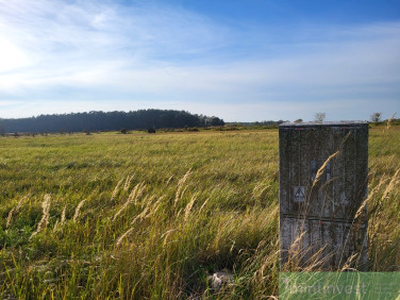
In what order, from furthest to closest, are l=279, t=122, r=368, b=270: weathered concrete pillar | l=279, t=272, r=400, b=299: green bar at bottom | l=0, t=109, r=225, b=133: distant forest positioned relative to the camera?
l=0, t=109, r=225, b=133: distant forest
l=279, t=122, r=368, b=270: weathered concrete pillar
l=279, t=272, r=400, b=299: green bar at bottom

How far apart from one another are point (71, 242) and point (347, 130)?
119 inches

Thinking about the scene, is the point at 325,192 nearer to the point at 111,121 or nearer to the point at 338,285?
the point at 338,285

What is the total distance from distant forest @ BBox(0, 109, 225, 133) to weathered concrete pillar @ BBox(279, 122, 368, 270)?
105 meters

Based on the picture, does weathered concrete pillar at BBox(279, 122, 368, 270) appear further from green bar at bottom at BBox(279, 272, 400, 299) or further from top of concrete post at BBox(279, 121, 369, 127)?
green bar at bottom at BBox(279, 272, 400, 299)

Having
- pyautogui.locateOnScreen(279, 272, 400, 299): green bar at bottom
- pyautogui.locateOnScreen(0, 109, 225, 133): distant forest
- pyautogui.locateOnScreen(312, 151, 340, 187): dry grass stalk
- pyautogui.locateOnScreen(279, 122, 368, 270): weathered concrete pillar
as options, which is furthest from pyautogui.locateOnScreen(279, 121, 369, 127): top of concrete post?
pyautogui.locateOnScreen(0, 109, 225, 133): distant forest

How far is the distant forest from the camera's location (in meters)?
116

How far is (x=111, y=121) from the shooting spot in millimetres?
134375

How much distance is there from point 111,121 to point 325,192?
456ft

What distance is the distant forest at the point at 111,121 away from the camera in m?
116

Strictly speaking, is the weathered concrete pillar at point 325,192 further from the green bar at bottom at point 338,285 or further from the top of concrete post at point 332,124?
the green bar at bottom at point 338,285

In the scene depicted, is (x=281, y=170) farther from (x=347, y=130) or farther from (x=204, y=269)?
(x=204, y=269)

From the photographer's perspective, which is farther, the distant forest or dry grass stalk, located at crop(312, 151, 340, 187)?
the distant forest

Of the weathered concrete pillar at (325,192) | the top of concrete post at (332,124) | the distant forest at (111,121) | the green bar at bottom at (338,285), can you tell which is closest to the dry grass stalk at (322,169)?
the weathered concrete pillar at (325,192)

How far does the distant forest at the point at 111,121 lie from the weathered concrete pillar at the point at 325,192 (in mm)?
105182
